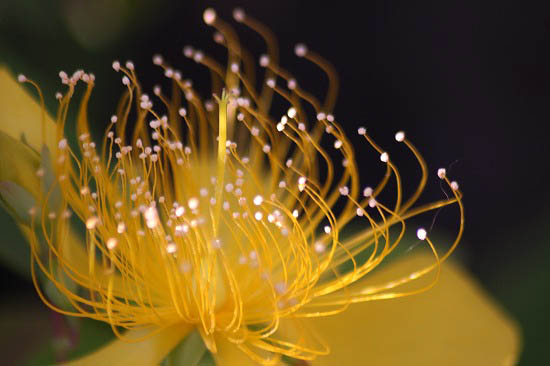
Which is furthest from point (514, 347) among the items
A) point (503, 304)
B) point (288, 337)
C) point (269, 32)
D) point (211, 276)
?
point (269, 32)

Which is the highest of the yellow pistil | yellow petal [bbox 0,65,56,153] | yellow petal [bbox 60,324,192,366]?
Result: yellow petal [bbox 0,65,56,153]

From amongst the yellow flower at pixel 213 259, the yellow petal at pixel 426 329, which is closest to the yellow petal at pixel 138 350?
the yellow flower at pixel 213 259

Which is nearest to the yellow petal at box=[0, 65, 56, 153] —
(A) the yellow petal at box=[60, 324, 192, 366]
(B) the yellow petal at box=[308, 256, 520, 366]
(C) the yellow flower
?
(C) the yellow flower

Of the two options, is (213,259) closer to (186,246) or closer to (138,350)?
(186,246)

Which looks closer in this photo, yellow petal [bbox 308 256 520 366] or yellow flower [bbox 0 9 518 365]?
yellow flower [bbox 0 9 518 365]

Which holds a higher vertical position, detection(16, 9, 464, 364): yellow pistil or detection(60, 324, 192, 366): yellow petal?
detection(16, 9, 464, 364): yellow pistil

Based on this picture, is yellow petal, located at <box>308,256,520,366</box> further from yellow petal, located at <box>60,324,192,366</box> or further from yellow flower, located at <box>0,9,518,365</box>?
A: yellow petal, located at <box>60,324,192,366</box>

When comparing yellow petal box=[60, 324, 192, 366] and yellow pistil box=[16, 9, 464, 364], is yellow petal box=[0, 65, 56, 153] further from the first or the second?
yellow petal box=[60, 324, 192, 366]

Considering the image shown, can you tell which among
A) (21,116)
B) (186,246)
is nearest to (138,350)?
(186,246)
